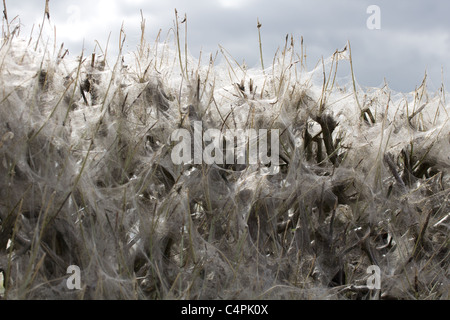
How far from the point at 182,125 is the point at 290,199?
2.38ft

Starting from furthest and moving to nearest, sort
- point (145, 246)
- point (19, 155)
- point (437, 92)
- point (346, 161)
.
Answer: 1. point (437, 92)
2. point (346, 161)
3. point (145, 246)
4. point (19, 155)

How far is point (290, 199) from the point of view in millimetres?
2957

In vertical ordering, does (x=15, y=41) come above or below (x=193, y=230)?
above

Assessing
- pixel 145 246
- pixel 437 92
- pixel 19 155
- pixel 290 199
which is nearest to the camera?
pixel 19 155

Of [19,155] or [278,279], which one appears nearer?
[19,155]

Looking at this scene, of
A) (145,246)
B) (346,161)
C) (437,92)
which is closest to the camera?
(145,246)

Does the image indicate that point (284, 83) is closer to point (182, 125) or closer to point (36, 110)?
point (182, 125)

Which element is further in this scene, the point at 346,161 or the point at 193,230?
the point at 346,161

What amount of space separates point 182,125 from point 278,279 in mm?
985

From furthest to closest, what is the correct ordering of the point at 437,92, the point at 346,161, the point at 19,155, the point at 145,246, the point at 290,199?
the point at 437,92
the point at 346,161
the point at 290,199
the point at 145,246
the point at 19,155

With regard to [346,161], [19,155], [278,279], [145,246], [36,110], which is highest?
[36,110]

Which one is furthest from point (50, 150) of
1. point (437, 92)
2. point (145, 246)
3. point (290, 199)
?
point (437, 92)

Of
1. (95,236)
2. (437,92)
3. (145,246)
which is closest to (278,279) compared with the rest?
(145,246)

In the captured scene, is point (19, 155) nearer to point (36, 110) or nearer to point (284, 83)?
point (36, 110)
